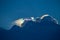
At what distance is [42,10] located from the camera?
6.73ft

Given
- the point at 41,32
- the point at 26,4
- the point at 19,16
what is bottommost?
the point at 41,32

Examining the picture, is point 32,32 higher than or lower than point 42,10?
lower

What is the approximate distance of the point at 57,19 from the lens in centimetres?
204

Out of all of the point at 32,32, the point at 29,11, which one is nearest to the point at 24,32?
the point at 32,32

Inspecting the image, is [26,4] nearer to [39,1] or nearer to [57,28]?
[39,1]

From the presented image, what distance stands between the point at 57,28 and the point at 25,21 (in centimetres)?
37

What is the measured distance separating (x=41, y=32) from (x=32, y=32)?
4.1 inches

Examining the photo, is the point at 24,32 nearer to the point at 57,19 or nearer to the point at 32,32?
the point at 32,32

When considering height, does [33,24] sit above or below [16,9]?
below

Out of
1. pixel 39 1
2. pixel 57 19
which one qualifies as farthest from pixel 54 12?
pixel 39 1

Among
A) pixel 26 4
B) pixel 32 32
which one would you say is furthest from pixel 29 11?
pixel 32 32

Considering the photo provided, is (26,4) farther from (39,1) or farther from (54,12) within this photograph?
(54,12)

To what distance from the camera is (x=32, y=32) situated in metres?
2.07

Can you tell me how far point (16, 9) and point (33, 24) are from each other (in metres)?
0.26
